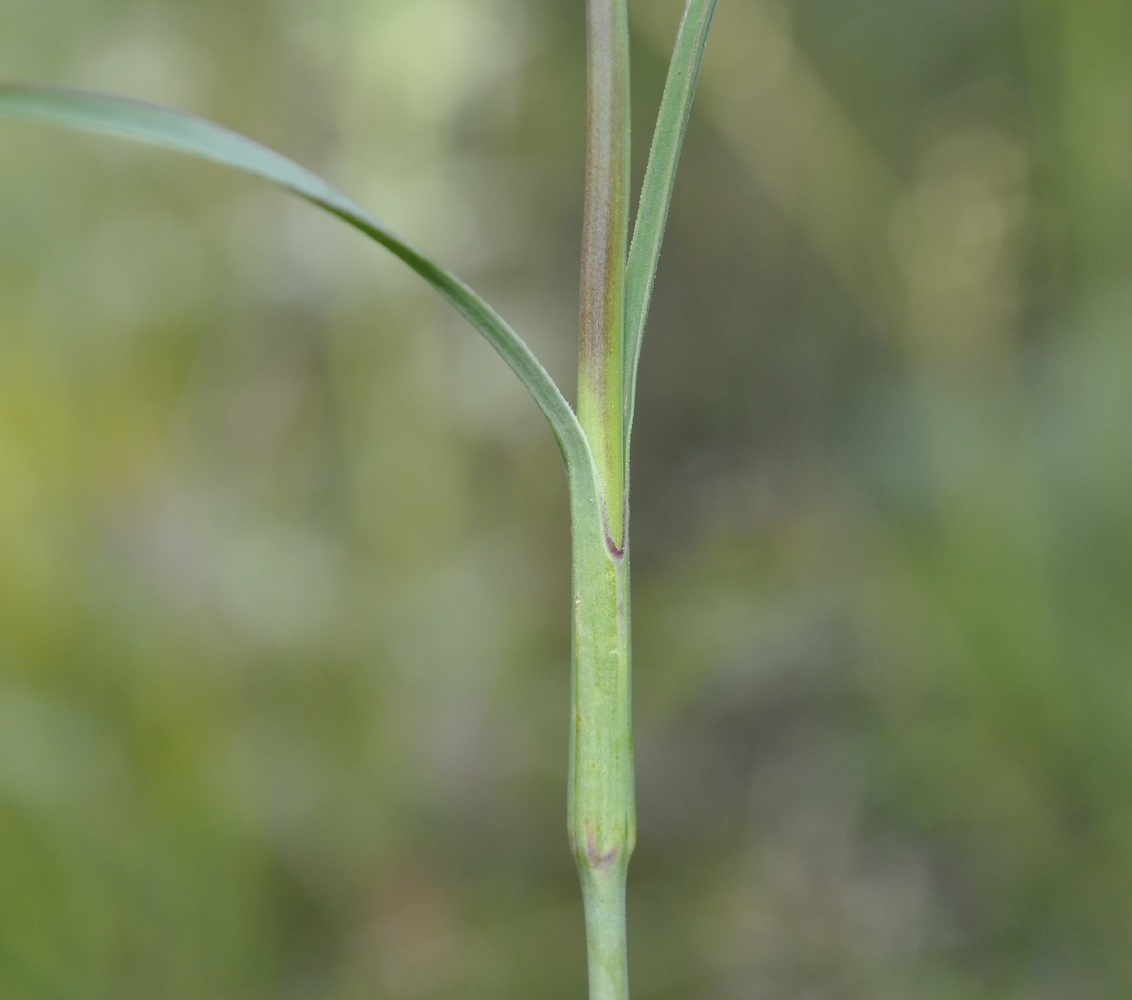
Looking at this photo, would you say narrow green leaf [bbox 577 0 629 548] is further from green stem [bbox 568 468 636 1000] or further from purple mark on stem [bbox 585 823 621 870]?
purple mark on stem [bbox 585 823 621 870]

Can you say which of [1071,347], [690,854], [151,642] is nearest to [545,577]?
[690,854]

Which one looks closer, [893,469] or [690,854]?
[690,854]

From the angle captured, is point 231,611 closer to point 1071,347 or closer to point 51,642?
point 51,642

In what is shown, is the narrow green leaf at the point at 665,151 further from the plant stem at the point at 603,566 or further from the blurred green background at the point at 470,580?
the blurred green background at the point at 470,580

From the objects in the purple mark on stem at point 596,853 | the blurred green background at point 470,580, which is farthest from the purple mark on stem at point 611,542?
the blurred green background at point 470,580

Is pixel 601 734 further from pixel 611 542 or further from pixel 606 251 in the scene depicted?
pixel 606 251

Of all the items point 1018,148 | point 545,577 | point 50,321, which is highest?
point 1018,148
